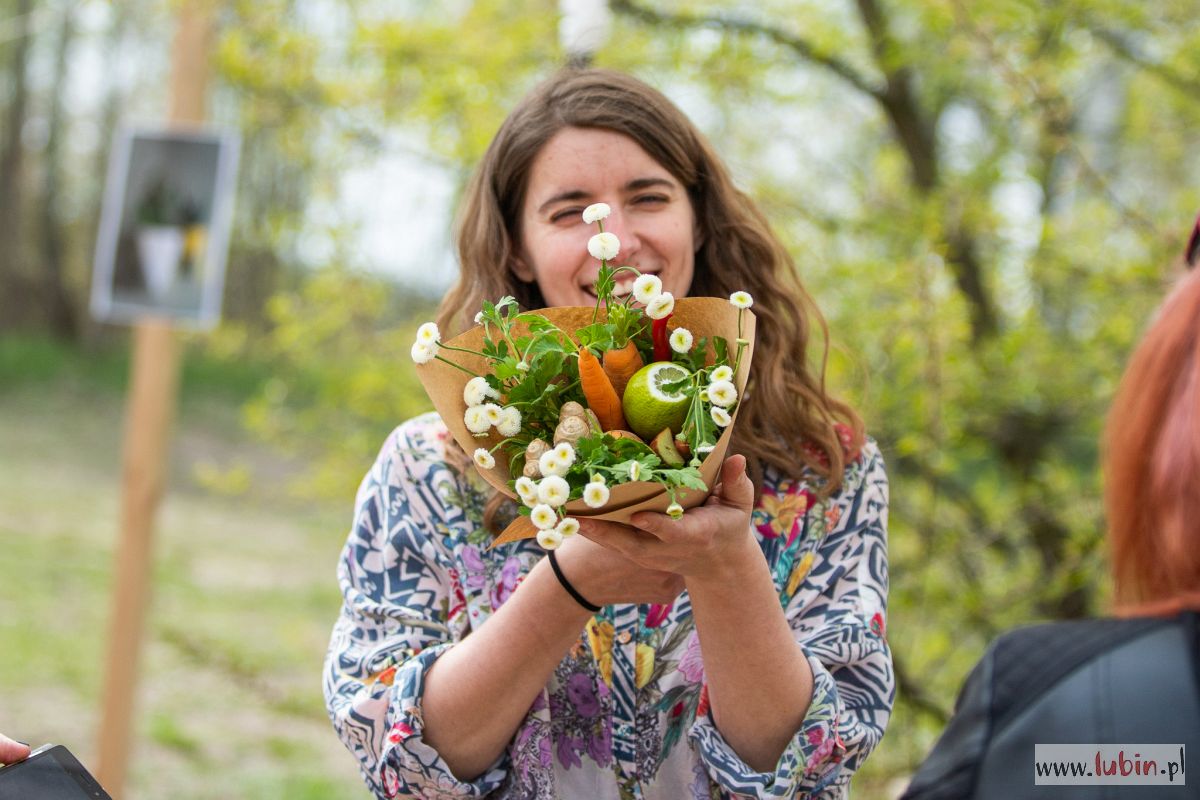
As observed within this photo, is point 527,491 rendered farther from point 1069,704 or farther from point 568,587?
point 1069,704

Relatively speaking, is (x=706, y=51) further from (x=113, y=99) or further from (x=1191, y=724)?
(x=113, y=99)

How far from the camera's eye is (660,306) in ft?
4.43

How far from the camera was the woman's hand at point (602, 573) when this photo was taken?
1.46m

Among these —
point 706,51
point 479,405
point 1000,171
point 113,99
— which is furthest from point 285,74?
point 113,99

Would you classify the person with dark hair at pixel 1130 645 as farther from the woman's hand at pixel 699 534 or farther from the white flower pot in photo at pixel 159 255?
the white flower pot in photo at pixel 159 255

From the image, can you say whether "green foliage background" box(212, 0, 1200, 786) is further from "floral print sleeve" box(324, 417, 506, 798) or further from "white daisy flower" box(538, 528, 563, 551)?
"white daisy flower" box(538, 528, 563, 551)

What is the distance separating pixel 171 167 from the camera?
3.60m

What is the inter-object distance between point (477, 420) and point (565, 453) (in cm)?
15

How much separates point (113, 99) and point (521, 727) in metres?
15.0

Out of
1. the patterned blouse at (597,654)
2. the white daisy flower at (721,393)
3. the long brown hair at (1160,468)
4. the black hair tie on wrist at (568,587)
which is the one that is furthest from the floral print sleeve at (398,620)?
the long brown hair at (1160,468)

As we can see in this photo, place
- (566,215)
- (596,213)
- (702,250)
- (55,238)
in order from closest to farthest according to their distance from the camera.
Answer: (596,213)
(566,215)
(702,250)
(55,238)

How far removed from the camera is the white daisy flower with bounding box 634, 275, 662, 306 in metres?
1.35

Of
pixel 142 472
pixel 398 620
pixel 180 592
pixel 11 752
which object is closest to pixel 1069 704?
pixel 398 620

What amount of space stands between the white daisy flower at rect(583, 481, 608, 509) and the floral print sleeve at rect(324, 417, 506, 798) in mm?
502
